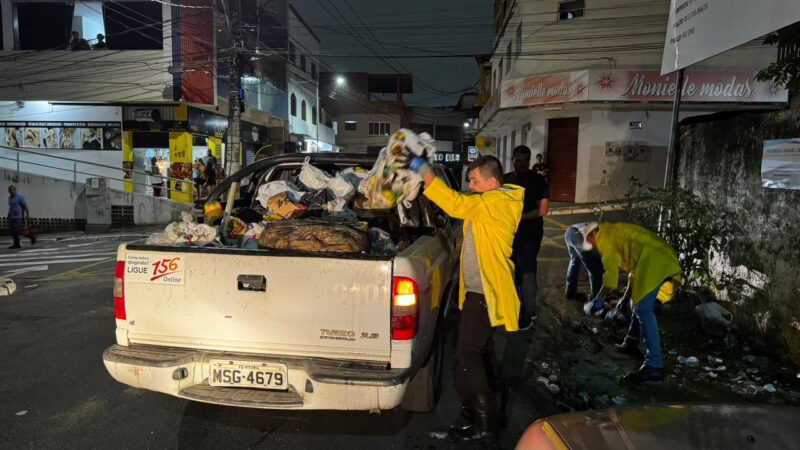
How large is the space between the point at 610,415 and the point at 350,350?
150 centimetres

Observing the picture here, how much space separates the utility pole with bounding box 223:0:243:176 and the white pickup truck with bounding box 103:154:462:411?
12478mm

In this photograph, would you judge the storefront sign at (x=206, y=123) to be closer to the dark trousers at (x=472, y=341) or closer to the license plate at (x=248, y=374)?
the license plate at (x=248, y=374)

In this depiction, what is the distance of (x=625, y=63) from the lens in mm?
16875

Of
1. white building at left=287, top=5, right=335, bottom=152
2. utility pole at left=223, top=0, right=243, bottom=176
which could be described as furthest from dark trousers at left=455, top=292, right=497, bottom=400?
white building at left=287, top=5, right=335, bottom=152

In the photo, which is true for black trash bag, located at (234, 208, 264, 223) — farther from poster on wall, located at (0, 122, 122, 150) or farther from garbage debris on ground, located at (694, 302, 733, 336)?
poster on wall, located at (0, 122, 122, 150)

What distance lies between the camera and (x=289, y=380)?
2.93 m

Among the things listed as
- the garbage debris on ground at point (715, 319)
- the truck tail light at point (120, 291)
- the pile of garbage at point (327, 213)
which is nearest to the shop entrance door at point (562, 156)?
the garbage debris on ground at point (715, 319)

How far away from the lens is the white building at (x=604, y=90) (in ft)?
48.3

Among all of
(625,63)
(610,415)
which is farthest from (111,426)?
(625,63)

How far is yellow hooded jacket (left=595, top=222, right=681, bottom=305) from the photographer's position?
4.06m

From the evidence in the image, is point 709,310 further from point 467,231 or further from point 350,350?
point 350,350

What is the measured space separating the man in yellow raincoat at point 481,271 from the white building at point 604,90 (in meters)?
12.9

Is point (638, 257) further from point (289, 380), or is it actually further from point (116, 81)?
point (116, 81)

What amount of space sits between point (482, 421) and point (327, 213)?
210 centimetres
